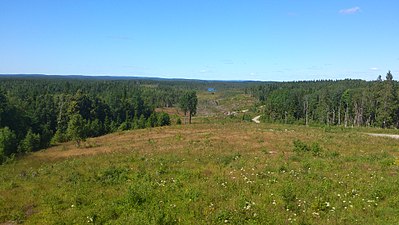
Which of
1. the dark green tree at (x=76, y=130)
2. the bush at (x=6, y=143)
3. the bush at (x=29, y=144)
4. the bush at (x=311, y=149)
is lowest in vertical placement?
the bush at (x=29, y=144)

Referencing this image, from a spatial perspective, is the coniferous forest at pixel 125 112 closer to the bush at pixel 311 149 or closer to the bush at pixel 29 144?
the bush at pixel 29 144

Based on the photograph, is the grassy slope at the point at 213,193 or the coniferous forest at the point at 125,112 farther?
the coniferous forest at the point at 125,112

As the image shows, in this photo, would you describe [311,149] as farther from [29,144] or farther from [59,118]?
[59,118]

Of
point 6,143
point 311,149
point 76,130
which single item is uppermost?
point 311,149

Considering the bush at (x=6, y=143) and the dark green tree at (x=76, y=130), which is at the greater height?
the dark green tree at (x=76, y=130)

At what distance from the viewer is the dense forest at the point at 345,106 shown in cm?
7830

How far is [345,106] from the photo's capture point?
9531 centimetres

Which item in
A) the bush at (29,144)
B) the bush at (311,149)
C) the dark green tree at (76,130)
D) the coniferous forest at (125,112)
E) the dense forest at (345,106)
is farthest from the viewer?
the dense forest at (345,106)

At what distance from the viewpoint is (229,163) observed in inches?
766

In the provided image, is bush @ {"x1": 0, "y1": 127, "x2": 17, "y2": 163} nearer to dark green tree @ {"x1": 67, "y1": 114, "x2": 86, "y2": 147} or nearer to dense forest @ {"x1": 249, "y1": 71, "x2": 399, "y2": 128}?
dark green tree @ {"x1": 67, "y1": 114, "x2": 86, "y2": 147}

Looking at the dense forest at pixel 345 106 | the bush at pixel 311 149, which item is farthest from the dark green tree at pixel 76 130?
the dense forest at pixel 345 106

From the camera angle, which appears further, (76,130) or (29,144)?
(29,144)

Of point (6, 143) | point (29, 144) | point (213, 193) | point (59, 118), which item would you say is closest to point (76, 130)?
point (6, 143)

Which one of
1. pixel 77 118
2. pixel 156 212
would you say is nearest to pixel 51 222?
pixel 156 212
